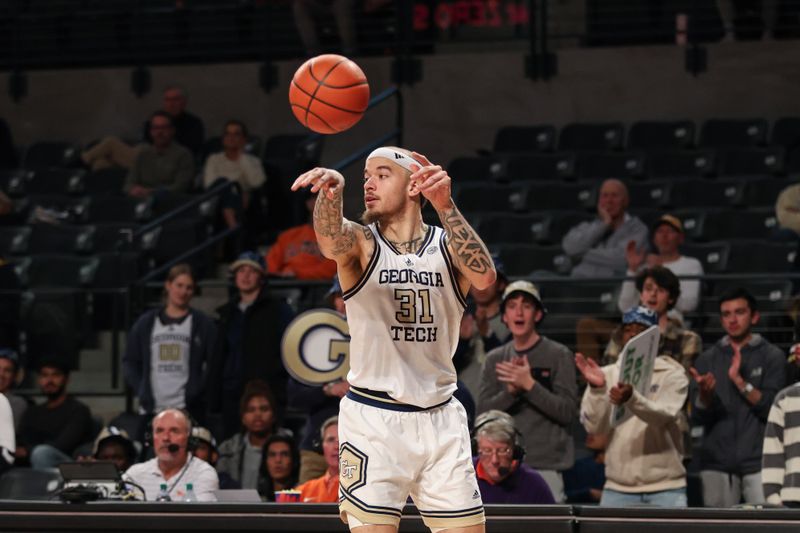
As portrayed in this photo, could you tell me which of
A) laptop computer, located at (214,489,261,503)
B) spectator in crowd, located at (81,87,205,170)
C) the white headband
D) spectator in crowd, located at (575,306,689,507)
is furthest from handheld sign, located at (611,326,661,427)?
spectator in crowd, located at (81,87,205,170)

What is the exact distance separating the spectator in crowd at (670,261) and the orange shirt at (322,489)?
2.88 m

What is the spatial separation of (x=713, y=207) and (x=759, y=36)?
3001mm

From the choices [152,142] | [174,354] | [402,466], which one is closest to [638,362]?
[402,466]

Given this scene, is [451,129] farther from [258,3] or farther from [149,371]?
[149,371]

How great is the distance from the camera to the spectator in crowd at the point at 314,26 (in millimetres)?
15308

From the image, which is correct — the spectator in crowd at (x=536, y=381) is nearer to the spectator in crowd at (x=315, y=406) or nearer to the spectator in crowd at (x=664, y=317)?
the spectator in crowd at (x=664, y=317)

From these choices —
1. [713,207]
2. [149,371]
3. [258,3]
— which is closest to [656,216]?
[713,207]

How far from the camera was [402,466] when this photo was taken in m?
5.79

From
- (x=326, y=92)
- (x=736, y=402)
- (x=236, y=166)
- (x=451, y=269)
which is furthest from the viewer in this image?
(x=236, y=166)

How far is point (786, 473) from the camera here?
7.81 meters

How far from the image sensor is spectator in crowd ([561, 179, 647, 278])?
11047mm

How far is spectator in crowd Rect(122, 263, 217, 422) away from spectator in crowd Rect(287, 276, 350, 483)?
88cm

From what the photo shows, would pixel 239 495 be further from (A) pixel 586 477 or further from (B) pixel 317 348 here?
(A) pixel 586 477

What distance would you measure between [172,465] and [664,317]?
311 cm
